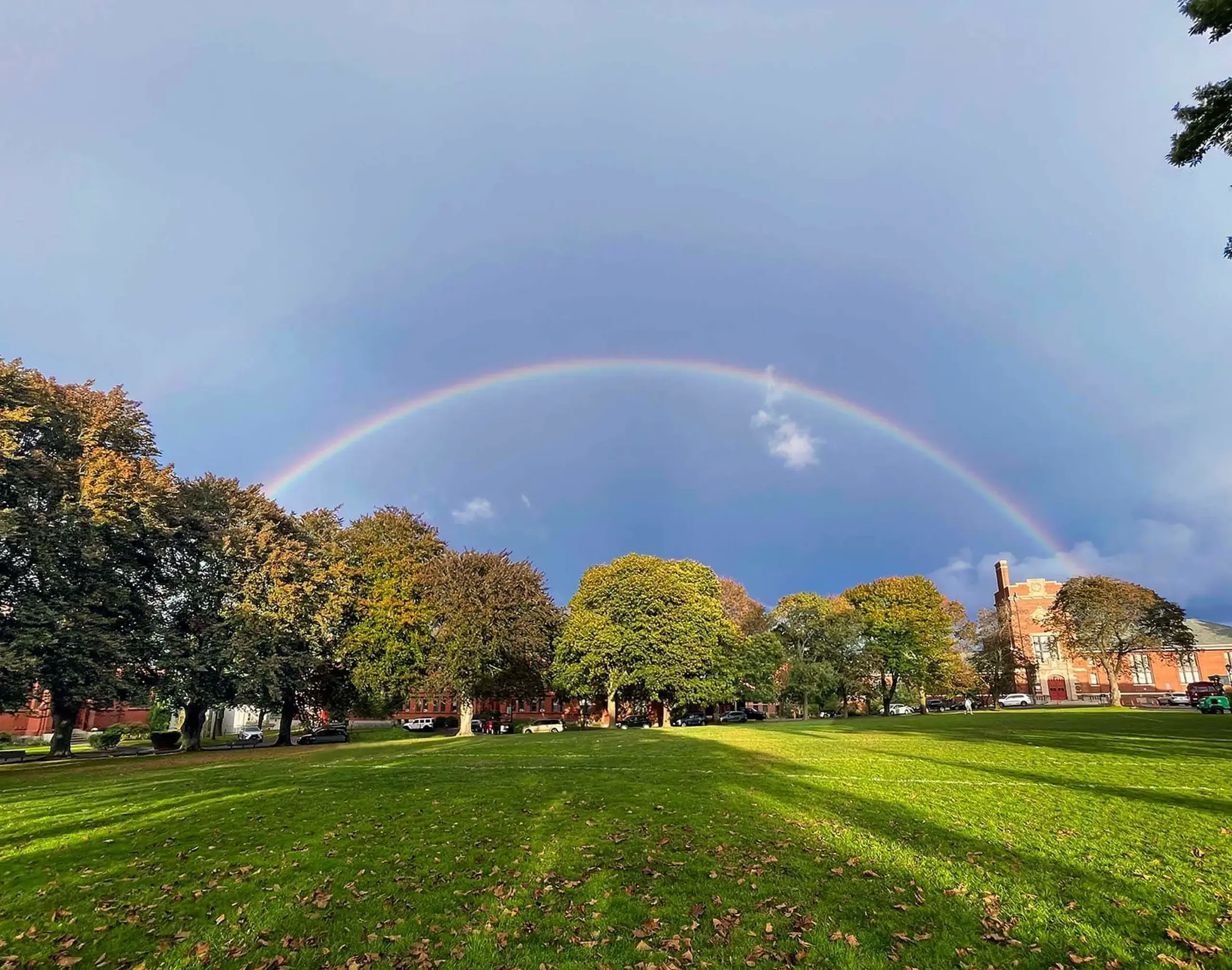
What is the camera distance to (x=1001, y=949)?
633 cm

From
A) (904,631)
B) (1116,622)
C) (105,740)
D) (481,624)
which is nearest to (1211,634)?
(1116,622)

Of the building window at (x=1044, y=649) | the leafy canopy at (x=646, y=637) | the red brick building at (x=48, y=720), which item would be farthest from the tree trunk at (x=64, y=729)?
the building window at (x=1044, y=649)

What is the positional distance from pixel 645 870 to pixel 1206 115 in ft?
65.8

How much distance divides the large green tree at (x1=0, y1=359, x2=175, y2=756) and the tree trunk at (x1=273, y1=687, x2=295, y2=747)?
11653 mm

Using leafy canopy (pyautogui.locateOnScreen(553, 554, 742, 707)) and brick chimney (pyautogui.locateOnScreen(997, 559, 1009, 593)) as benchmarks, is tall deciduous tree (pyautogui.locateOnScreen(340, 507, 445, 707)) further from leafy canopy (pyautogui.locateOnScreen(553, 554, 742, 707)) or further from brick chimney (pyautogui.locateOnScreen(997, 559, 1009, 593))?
brick chimney (pyautogui.locateOnScreen(997, 559, 1009, 593))

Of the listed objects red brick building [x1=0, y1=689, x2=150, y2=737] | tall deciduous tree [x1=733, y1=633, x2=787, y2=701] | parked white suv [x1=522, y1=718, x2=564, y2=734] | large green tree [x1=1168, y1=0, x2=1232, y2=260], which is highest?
large green tree [x1=1168, y1=0, x2=1232, y2=260]

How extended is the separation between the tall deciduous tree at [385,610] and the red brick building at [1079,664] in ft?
246

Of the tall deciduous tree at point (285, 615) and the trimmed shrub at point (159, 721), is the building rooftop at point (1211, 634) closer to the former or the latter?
the tall deciduous tree at point (285, 615)

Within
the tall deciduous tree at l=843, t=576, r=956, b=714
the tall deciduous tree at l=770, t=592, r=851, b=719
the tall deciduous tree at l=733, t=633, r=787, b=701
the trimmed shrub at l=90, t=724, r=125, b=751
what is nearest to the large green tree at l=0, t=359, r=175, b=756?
the trimmed shrub at l=90, t=724, r=125, b=751

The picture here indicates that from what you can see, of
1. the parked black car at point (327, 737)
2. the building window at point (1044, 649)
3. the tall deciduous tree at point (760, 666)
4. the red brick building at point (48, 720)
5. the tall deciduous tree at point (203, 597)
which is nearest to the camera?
the tall deciduous tree at point (203, 597)

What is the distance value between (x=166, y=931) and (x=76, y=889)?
109 inches

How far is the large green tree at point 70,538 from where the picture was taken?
29625 mm

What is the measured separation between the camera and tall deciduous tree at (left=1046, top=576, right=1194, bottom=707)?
6359 centimetres

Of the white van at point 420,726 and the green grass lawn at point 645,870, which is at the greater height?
the green grass lawn at point 645,870
